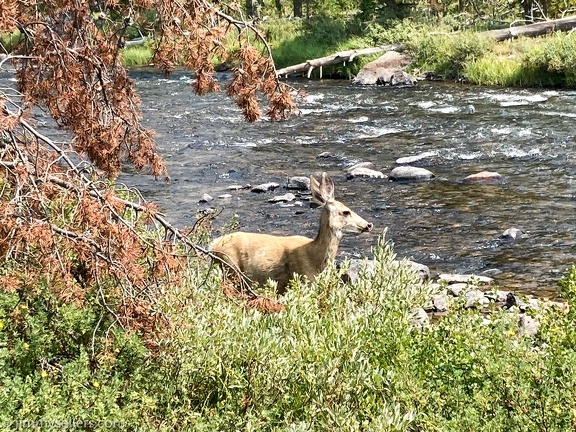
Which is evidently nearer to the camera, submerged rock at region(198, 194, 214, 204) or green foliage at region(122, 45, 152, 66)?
submerged rock at region(198, 194, 214, 204)

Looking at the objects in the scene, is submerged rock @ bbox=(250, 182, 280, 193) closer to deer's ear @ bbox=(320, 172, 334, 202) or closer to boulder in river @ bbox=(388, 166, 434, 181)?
boulder in river @ bbox=(388, 166, 434, 181)

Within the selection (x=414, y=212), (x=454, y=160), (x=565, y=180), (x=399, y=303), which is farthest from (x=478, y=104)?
(x=399, y=303)

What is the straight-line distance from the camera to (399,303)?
622 centimetres

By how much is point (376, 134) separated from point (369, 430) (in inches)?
688

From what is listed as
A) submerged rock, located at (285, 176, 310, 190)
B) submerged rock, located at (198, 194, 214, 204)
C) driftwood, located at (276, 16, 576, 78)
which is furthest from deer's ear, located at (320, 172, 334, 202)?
driftwood, located at (276, 16, 576, 78)

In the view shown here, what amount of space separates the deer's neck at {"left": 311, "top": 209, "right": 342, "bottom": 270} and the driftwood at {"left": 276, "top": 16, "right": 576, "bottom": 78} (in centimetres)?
2226

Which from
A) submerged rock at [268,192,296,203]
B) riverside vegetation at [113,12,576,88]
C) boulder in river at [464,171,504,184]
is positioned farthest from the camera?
riverside vegetation at [113,12,576,88]

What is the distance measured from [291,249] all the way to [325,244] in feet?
1.53

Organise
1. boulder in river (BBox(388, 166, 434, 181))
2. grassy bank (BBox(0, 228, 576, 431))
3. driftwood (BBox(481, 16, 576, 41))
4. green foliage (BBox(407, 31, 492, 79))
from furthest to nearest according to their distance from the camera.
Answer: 1. driftwood (BBox(481, 16, 576, 41))
2. green foliage (BBox(407, 31, 492, 79))
3. boulder in river (BBox(388, 166, 434, 181))
4. grassy bank (BBox(0, 228, 576, 431))

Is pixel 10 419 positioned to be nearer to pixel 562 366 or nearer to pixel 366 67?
pixel 562 366

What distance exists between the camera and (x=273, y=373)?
524 centimetres

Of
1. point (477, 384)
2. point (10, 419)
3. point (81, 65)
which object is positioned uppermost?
point (81, 65)

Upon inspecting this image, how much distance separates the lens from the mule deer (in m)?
9.51

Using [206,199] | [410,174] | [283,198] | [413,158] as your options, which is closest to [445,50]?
[413,158]
